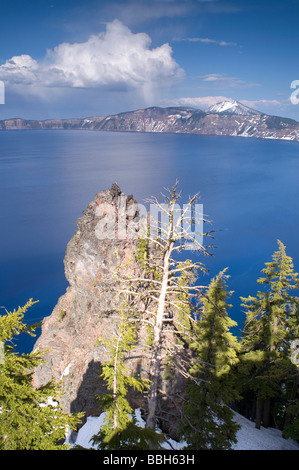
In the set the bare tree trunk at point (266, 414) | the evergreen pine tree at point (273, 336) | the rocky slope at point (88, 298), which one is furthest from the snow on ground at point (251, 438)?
the rocky slope at point (88, 298)

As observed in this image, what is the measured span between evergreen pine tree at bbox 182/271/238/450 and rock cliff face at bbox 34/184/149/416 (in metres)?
9.40

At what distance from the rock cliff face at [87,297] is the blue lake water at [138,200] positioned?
15.8 metres

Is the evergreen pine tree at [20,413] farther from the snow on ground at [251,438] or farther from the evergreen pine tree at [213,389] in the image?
the snow on ground at [251,438]

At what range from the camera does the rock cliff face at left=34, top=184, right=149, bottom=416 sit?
995 inches

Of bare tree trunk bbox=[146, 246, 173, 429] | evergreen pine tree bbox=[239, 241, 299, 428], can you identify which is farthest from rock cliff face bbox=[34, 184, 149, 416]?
bare tree trunk bbox=[146, 246, 173, 429]

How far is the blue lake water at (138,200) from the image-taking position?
61125 mm

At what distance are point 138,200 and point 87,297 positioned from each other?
228 feet

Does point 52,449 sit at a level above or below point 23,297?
above

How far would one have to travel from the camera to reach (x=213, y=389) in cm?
1595

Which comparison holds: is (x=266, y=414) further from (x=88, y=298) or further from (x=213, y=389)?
(x=88, y=298)

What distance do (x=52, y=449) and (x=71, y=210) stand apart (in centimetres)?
8790
